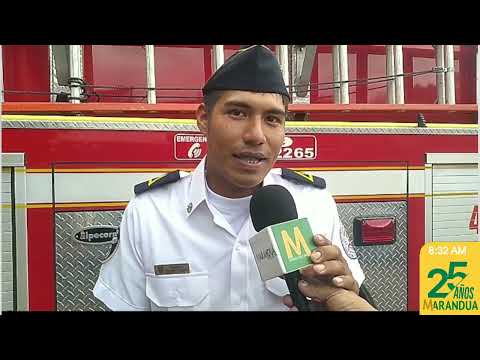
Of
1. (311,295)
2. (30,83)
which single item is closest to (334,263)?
(311,295)

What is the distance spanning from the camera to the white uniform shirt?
6.86ft

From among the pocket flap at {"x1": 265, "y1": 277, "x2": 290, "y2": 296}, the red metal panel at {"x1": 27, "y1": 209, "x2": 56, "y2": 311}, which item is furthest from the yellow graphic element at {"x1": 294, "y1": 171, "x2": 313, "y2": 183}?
the red metal panel at {"x1": 27, "y1": 209, "x2": 56, "y2": 311}

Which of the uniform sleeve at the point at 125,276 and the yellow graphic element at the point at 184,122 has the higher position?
the yellow graphic element at the point at 184,122

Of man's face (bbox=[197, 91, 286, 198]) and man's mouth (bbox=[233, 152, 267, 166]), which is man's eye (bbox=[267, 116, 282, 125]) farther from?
man's mouth (bbox=[233, 152, 267, 166])

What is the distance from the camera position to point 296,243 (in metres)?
1.72

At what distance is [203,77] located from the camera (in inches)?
92.1

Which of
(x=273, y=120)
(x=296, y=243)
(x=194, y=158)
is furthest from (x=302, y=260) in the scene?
(x=194, y=158)

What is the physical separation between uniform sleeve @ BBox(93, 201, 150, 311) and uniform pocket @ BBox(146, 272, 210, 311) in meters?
0.04

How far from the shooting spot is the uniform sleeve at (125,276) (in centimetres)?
208

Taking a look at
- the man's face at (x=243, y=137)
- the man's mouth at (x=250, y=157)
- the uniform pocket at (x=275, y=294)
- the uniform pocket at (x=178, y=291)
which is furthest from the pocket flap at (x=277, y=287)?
the man's mouth at (x=250, y=157)

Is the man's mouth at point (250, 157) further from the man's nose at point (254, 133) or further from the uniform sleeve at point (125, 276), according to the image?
the uniform sleeve at point (125, 276)

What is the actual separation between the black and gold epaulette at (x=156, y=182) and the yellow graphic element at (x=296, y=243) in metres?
0.62

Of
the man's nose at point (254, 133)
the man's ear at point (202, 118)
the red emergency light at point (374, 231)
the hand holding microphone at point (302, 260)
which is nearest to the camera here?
the hand holding microphone at point (302, 260)

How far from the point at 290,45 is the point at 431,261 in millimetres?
1170
